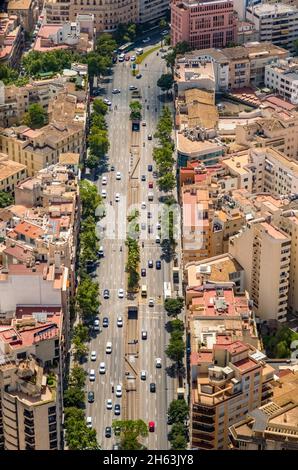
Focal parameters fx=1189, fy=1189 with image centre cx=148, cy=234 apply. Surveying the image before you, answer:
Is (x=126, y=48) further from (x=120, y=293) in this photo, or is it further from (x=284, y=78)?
(x=120, y=293)

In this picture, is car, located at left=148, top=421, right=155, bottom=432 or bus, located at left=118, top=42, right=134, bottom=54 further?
bus, located at left=118, top=42, right=134, bottom=54

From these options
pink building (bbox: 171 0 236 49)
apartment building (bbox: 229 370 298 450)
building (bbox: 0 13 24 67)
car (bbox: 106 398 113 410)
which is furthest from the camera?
pink building (bbox: 171 0 236 49)

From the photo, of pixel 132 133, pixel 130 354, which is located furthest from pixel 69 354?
→ pixel 132 133

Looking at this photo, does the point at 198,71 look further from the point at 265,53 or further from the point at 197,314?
the point at 197,314

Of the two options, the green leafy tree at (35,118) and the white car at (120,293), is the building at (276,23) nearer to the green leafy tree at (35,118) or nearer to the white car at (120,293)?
the green leafy tree at (35,118)

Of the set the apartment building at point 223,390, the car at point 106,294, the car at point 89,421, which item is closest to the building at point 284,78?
the car at point 106,294

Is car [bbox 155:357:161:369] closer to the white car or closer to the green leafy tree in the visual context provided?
the white car

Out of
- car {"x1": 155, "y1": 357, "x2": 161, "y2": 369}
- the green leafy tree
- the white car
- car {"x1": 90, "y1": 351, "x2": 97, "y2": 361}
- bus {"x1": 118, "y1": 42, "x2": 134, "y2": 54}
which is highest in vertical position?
bus {"x1": 118, "y1": 42, "x2": 134, "y2": 54}

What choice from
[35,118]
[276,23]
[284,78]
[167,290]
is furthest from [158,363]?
[276,23]

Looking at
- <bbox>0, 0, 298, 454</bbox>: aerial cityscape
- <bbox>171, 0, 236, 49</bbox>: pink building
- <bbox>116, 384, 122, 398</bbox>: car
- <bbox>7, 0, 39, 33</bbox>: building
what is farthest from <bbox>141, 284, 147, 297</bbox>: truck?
<bbox>7, 0, 39, 33</bbox>: building
